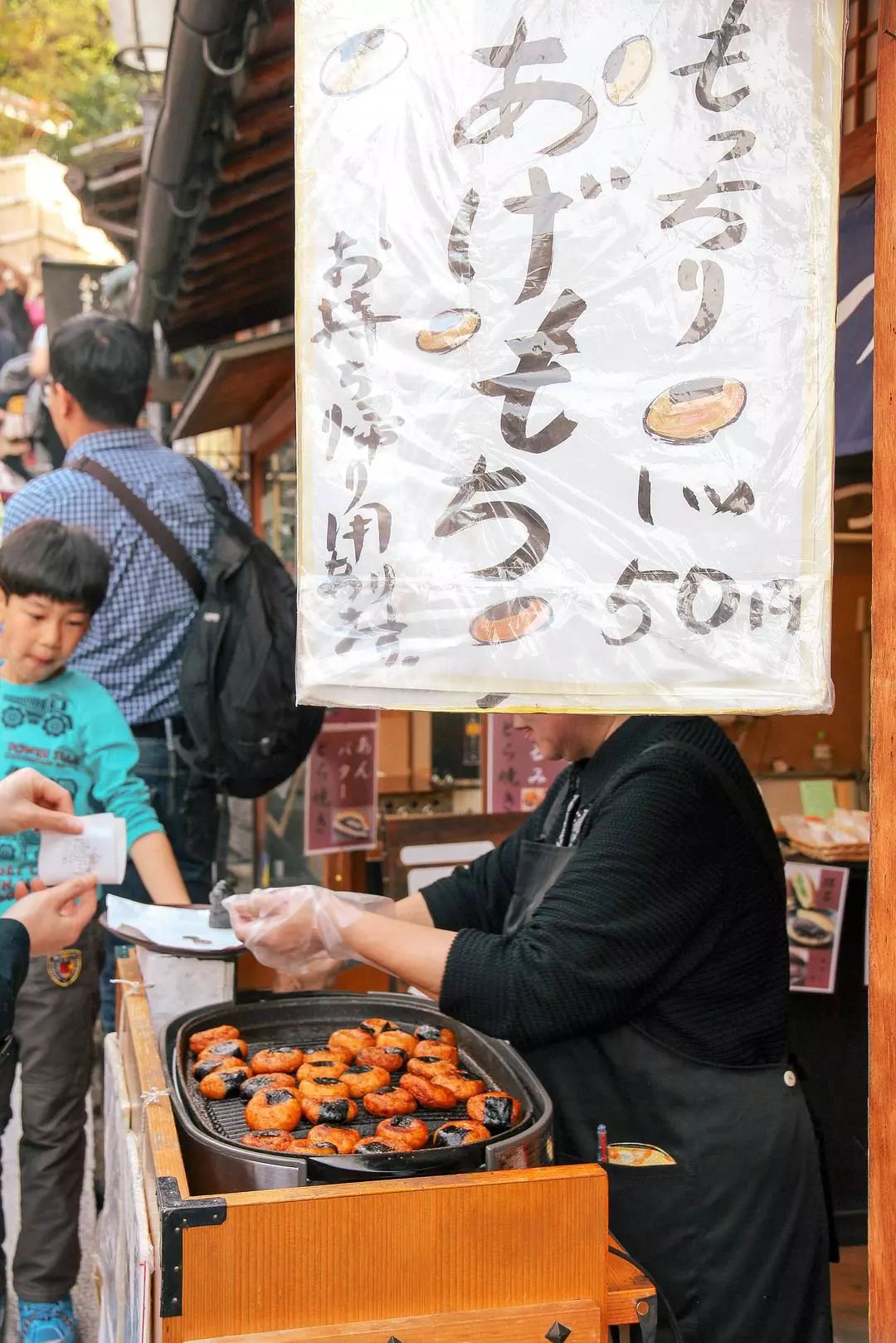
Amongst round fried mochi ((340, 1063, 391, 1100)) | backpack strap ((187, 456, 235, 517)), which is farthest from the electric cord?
backpack strap ((187, 456, 235, 517))

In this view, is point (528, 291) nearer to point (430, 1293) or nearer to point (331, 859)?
point (430, 1293)

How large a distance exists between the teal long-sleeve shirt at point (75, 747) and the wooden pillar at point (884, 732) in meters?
2.76

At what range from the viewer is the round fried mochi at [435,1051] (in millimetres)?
3168

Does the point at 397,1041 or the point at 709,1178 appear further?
the point at 397,1041

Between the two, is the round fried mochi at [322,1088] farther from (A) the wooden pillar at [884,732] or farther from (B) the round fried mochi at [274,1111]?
(A) the wooden pillar at [884,732]

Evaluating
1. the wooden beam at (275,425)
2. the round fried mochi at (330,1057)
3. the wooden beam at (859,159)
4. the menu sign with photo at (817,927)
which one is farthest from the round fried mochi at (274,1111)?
the wooden beam at (275,425)

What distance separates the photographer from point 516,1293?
7.59 feet

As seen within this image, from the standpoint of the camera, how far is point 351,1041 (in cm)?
327

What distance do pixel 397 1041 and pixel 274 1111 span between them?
0.55 meters

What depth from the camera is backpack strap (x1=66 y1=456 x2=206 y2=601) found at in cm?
503

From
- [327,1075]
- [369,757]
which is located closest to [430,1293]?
[327,1075]

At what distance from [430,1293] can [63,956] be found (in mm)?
2317

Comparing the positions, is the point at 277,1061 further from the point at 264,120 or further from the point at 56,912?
the point at 264,120

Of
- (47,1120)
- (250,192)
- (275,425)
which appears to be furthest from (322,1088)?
(275,425)
